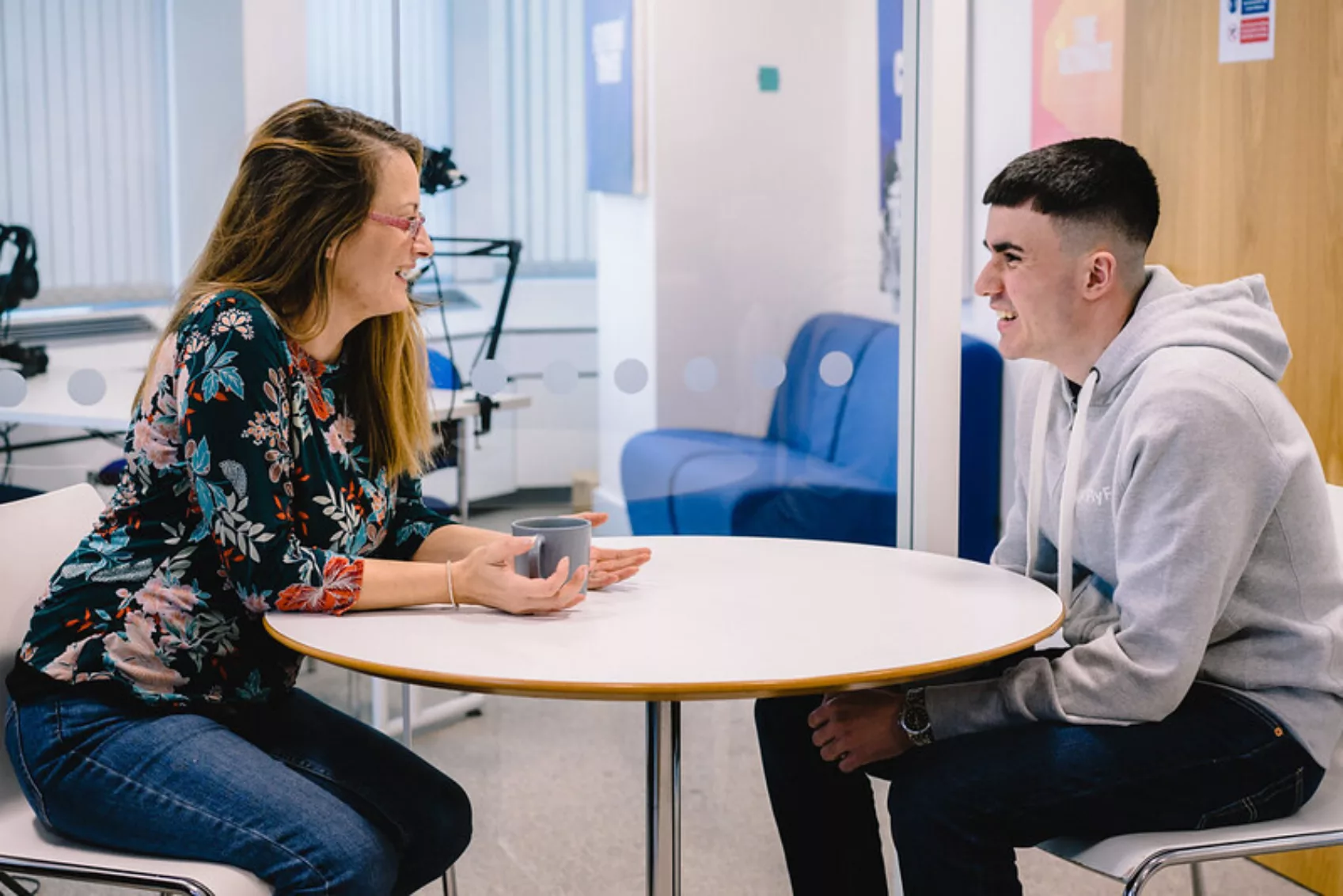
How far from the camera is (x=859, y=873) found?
6.58 feet

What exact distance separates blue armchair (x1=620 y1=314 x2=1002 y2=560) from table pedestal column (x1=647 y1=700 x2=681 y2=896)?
1042 mm

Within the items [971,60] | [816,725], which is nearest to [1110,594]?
[816,725]

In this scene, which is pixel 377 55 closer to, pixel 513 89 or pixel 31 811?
pixel 513 89

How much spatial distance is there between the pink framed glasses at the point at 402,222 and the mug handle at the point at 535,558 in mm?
448

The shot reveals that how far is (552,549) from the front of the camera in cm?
171

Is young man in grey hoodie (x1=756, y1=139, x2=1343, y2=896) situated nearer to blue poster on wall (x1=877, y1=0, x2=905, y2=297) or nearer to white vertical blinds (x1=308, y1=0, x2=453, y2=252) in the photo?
blue poster on wall (x1=877, y1=0, x2=905, y2=297)

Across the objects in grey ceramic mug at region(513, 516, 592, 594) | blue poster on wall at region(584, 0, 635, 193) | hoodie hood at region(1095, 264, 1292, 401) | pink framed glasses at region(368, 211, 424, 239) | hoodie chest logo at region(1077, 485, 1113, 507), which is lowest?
grey ceramic mug at region(513, 516, 592, 594)

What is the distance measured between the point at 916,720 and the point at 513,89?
4.64ft

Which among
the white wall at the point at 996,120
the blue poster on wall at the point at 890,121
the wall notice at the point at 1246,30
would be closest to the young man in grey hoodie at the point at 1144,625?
the blue poster on wall at the point at 890,121

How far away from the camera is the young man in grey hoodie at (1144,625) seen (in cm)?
165

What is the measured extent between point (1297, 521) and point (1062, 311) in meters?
0.41

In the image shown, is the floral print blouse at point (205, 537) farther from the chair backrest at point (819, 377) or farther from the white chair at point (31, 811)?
the chair backrest at point (819, 377)

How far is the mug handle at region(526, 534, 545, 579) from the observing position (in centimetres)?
171

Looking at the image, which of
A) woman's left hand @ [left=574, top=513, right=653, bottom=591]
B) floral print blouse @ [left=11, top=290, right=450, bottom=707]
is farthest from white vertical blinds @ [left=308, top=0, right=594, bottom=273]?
floral print blouse @ [left=11, top=290, right=450, bottom=707]
